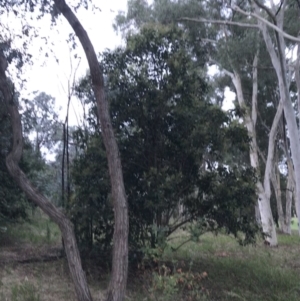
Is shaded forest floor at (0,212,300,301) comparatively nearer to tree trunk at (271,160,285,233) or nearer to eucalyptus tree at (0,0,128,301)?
eucalyptus tree at (0,0,128,301)

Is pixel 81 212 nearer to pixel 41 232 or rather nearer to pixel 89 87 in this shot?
pixel 89 87

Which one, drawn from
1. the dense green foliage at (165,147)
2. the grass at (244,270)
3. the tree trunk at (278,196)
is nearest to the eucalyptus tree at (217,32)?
the grass at (244,270)

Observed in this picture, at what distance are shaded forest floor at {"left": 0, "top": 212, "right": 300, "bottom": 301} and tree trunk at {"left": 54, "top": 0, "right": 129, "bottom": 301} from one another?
62 cm

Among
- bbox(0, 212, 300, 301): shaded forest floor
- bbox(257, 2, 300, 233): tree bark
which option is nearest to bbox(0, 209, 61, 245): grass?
bbox(0, 212, 300, 301): shaded forest floor

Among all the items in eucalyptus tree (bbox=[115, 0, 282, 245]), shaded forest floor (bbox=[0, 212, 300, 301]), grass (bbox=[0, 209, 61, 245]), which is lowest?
shaded forest floor (bbox=[0, 212, 300, 301])

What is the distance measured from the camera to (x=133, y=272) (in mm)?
11836

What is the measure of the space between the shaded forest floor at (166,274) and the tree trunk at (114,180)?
0.62 meters

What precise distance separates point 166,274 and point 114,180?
169 cm

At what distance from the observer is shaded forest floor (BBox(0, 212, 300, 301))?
9992 millimetres

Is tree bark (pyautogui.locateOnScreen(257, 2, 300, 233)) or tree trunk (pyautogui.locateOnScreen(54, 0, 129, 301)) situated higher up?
tree bark (pyautogui.locateOnScreen(257, 2, 300, 233))

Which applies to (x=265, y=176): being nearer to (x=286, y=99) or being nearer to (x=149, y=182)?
(x=286, y=99)

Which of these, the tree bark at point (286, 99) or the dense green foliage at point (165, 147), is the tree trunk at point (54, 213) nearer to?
the dense green foliage at point (165, 147)

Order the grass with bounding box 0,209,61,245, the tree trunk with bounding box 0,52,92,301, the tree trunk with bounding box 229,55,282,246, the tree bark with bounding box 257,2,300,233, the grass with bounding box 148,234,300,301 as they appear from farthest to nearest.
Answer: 1. the tree trunk with bounding box 229,55,282,246
2. the tree bark with bounding box 257,2,300,233
3. the grass with bounding box 0,209,61,245
4. the grass with bounding box 148,234,300,301
5. the tree trunk with bounding box 0,52,92,301

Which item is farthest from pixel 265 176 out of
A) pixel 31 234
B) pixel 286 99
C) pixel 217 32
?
pixel 31 234
